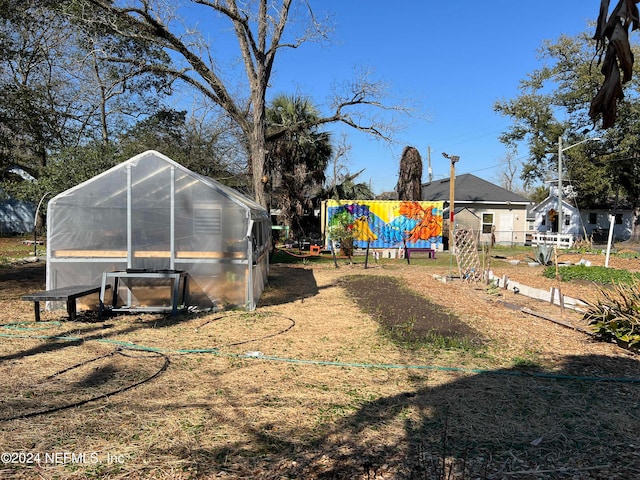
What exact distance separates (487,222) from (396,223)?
10.6m

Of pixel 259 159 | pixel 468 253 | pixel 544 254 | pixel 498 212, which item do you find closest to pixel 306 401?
pixel 468 253

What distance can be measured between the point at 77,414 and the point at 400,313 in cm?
571

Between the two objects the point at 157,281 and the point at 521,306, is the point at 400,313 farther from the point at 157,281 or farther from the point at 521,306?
the point at 157,281

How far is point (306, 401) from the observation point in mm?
4176

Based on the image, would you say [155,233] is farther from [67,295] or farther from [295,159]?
[295,159]

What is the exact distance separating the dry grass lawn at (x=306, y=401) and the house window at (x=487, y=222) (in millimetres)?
24116

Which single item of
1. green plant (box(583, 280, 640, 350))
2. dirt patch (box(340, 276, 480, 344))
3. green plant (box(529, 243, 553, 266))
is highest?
green plant (box(529, 243, 553, 266))

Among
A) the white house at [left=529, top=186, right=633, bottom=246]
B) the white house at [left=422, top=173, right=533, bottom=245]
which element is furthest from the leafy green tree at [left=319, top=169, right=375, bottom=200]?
the white house at [left=529, top=186, right=633, bottom=246]

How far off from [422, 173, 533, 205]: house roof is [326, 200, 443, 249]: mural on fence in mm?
8024

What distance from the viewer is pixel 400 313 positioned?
8.24 m

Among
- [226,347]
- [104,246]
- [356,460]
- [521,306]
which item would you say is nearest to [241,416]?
[356,460]

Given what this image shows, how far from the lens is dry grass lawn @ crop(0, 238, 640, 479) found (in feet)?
10.1

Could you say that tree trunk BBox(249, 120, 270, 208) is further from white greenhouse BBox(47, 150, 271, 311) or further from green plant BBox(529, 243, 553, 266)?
green plant BBox(529, 243, 553, 266)

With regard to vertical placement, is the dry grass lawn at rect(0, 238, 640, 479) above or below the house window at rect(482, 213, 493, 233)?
below
